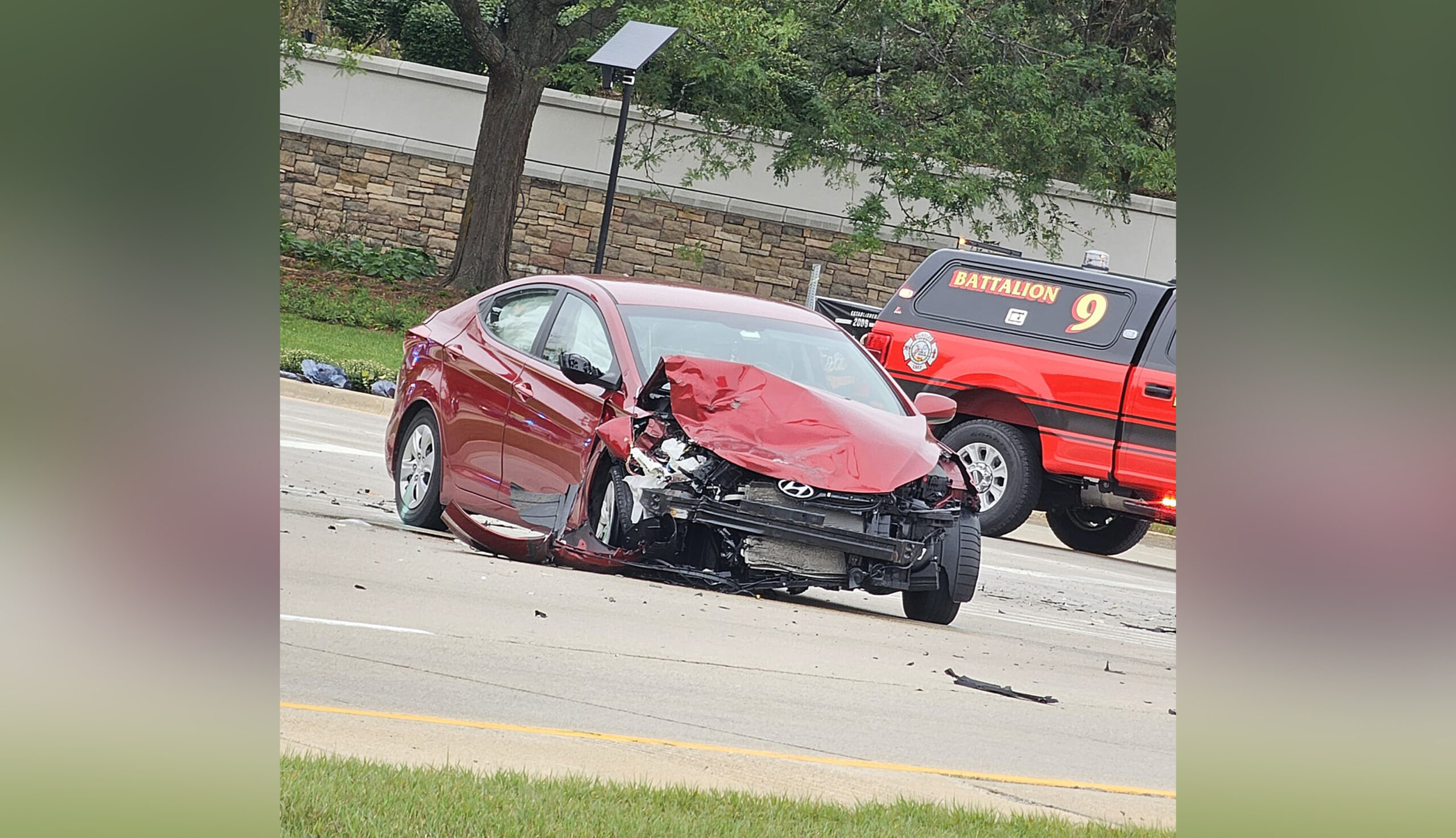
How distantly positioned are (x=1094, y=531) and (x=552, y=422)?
5.16m

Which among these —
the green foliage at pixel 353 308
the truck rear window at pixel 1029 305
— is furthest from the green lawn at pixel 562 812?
the green foliage at pixel 353 308

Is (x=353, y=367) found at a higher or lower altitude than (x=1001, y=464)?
lower

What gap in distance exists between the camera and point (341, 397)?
11.3 metres

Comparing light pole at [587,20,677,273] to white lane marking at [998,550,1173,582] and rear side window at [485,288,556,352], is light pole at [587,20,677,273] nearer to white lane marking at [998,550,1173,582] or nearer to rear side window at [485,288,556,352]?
rear side window at [485,288,556,352]

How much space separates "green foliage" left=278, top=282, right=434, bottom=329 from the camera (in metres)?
13.8

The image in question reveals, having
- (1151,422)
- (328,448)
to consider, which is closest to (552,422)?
(328,448)

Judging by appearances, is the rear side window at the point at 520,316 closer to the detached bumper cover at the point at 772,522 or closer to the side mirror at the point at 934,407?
the detached bumper cover at the point at 772,522

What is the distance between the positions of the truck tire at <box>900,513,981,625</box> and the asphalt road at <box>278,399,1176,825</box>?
0.24 ft

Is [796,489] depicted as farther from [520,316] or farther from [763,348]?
[520,316]

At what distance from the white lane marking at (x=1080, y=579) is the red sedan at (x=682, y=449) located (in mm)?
2374
